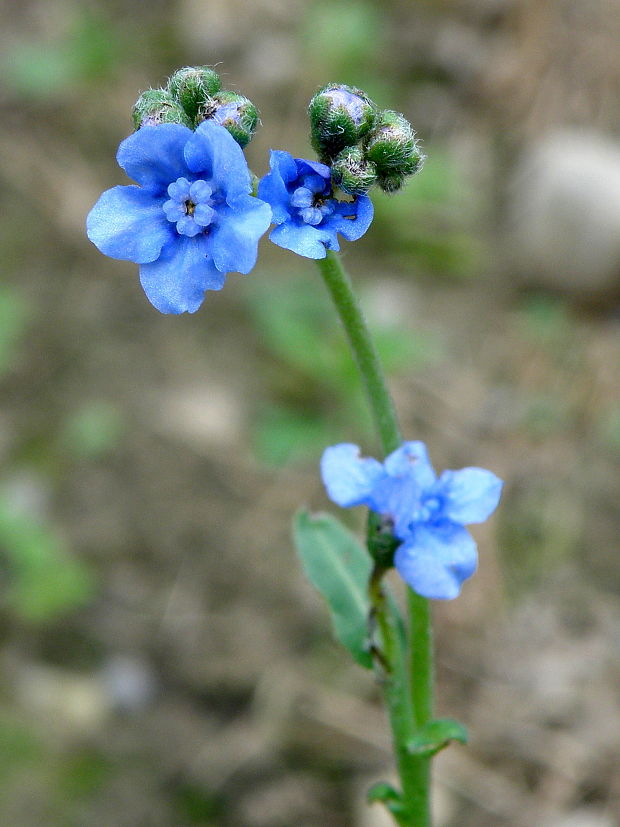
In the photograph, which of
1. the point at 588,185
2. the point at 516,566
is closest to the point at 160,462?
the point at 516,566

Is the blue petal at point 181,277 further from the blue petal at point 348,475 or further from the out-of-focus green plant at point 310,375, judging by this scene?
the out-of-focus green plant at point 310,375

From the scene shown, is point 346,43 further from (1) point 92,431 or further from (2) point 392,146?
(2) point 392,146

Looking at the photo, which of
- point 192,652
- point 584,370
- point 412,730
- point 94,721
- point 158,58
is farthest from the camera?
point 158,58

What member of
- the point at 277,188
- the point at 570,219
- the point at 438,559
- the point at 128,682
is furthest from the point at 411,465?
the point at 570,219

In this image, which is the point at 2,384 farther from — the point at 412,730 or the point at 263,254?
the point at 412,730

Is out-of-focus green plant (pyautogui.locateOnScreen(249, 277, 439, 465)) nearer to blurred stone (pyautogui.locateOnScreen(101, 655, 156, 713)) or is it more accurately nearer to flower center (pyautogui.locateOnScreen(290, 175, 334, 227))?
blurred stone (pyautogui.locateOnScreen(101, 655, 156, 713))

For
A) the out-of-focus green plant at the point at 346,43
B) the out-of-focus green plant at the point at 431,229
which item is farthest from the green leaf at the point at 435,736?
the out-of-focus green plant at the point at 346,43

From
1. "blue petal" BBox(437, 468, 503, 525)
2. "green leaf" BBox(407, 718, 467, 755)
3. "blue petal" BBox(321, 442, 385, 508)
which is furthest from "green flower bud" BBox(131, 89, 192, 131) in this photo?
"green leaf" BBox(407, 718, 467, 755)
